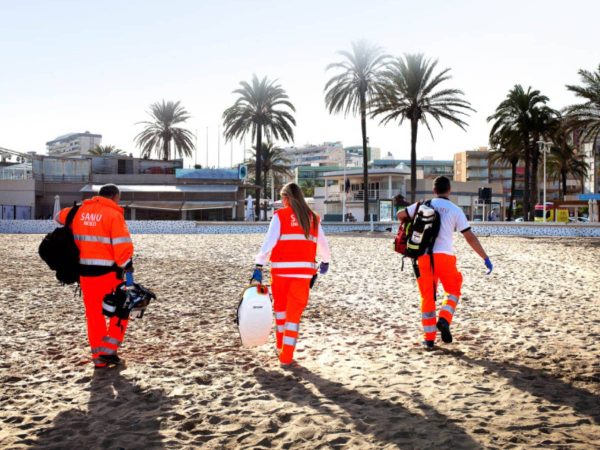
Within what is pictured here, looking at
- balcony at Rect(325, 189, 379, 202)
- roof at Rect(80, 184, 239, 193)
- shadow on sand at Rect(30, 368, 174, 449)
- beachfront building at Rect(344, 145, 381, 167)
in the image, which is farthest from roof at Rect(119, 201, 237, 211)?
beachfront building at Rect(344, 145, 381, 167)

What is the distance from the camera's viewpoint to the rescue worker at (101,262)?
20.5 ft

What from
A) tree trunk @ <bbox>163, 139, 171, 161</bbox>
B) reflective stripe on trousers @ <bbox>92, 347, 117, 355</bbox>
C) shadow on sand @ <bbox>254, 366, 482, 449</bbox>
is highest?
tree trunk @ <bbox>163, 139, 171, 161</bbox>

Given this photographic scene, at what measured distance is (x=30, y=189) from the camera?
60875 mm

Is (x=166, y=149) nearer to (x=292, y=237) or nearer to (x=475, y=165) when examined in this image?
(x=292, y=237)

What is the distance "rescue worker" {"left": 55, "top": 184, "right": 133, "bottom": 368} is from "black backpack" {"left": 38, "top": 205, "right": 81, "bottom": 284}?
64 millimetres

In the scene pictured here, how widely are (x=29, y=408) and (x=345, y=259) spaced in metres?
14.4

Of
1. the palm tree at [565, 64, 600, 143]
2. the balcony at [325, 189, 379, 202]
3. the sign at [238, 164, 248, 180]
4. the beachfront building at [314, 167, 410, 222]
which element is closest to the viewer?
the palm tree at [565, 64, 600, 143]

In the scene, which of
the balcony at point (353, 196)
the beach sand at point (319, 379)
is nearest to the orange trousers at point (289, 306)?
the beach sand at point (319, 379)

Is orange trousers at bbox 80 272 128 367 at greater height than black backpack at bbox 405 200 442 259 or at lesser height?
lesser

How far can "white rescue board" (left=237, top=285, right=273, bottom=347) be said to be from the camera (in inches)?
256

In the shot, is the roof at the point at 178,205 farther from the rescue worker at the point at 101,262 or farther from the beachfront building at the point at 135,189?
the rescue worker at the point at 101,262

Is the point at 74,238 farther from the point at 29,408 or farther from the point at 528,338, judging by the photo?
the point at 528,338

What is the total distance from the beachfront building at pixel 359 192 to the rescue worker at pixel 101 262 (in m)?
67.3

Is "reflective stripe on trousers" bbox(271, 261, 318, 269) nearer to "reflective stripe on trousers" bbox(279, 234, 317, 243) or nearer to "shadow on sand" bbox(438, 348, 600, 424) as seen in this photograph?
"reflective stripe on trousers" bbox(279, 234, 317, 243)
